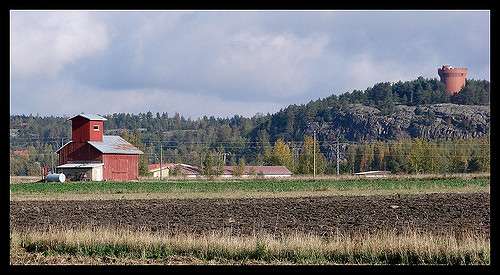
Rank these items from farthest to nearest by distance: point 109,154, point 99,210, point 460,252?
1. point 109,154
2. point 99,210
3. point 460,252

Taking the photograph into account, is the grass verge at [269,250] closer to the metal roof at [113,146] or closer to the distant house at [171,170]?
the metal roof at [113,146]

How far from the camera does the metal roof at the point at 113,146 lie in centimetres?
7256

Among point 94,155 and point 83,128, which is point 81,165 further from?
point 83,128

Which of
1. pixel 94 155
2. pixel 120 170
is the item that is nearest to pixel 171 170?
pixel 120 170

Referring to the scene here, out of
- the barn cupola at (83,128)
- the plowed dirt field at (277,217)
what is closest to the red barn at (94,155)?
the barn cupola at (83,128)

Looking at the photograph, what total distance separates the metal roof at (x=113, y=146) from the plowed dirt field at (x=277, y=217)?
3749 centimetres

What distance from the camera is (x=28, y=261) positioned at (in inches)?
607

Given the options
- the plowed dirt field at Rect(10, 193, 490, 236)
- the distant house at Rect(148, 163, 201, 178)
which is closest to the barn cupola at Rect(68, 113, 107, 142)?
the distant house at Rect(148, 163, 201, 178)

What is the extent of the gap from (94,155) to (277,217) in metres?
50.2

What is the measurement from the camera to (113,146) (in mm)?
74688

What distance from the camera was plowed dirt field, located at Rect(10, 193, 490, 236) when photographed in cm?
2222
